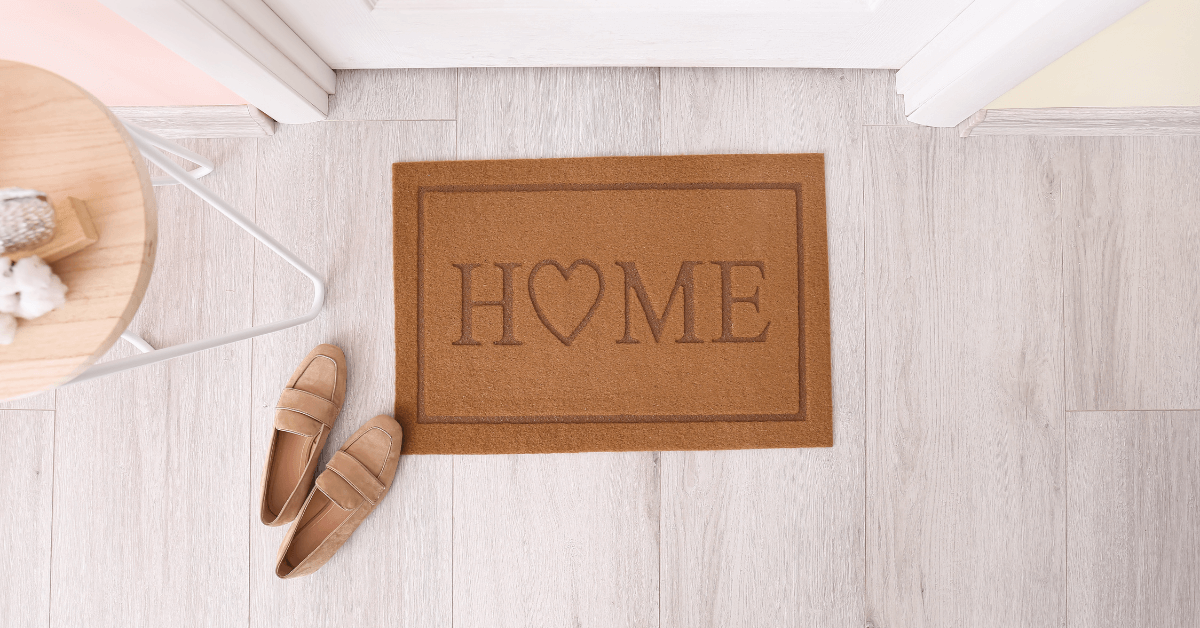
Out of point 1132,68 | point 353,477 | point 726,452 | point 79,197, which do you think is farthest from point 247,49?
point 1132,68

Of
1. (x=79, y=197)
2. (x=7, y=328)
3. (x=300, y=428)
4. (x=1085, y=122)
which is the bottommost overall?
(x=300, y=428)

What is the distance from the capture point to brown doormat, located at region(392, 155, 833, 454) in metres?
1.14

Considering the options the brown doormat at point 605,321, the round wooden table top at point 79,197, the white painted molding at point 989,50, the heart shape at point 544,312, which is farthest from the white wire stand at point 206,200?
the white painted molding at point 989,50

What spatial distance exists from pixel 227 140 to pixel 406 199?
39 centimetres

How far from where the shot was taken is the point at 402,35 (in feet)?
3.25

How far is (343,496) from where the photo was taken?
1.06 meters

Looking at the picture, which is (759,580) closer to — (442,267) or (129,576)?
(442,267)

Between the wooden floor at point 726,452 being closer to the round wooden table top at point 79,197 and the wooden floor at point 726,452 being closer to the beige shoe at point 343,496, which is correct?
the beige shoe at point 343,496

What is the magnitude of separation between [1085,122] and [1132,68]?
0.13 m

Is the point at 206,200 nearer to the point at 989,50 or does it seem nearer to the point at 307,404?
the point at 307,404

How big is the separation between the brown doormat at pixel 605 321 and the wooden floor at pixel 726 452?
0.05m

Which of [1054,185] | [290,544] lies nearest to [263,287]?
[290,544]

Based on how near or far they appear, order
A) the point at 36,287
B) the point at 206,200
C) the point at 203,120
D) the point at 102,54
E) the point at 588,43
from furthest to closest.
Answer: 1. the point at 203,120
2. the point at 588,43
3. the point at 102,54
4. the point at 206,200
5. the point at 36,287

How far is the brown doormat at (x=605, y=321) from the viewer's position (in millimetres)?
1145
